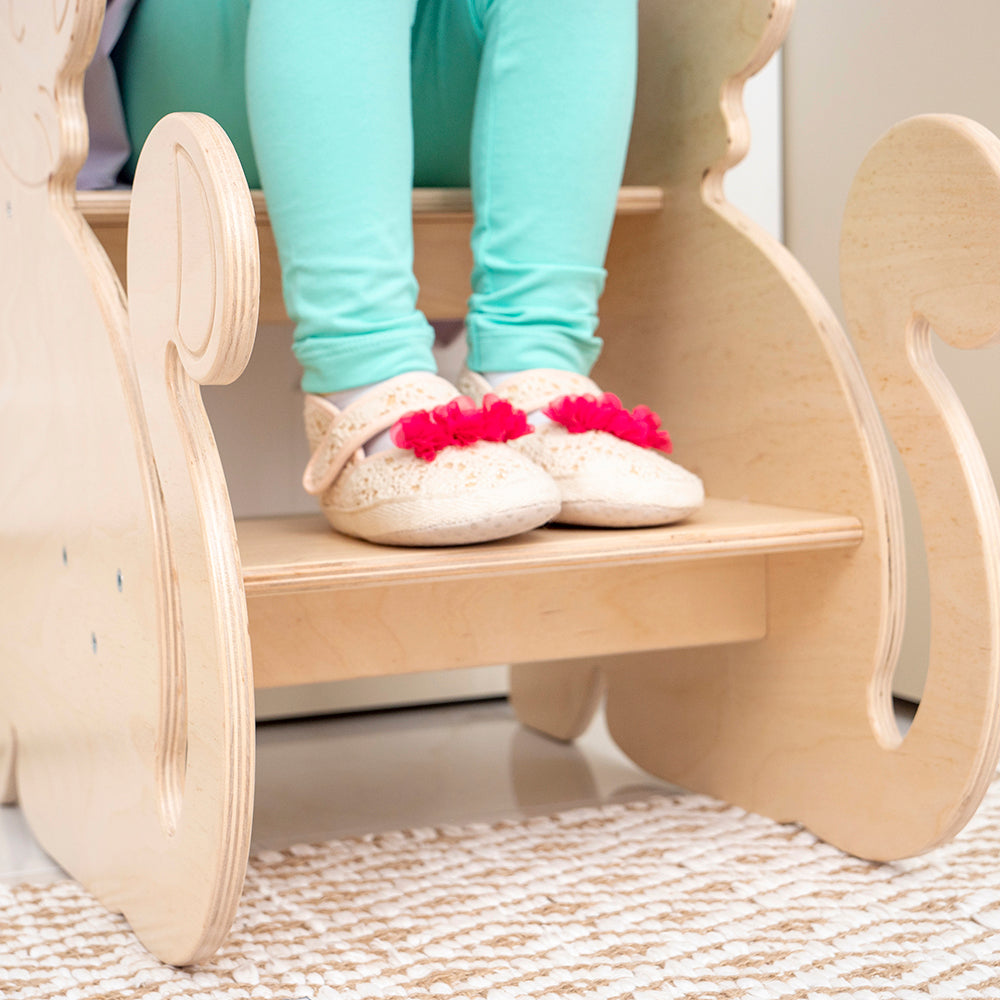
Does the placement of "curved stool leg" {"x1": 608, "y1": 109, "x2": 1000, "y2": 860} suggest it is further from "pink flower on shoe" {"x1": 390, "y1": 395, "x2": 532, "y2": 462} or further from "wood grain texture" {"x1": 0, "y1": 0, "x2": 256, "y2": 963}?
"wood grain texture" {"x1": 0, "y1": 0, "x2": 256, "y2": 963}

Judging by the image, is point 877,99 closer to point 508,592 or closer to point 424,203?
point 424,203

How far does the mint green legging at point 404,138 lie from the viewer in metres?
0.77

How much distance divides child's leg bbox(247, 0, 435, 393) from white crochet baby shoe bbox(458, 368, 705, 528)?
0.09 m

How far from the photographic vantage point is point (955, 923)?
0.75 m

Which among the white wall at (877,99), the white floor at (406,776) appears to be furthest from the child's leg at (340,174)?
the white wall at (877,99)

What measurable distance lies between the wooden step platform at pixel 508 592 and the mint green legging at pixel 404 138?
5.3 inches

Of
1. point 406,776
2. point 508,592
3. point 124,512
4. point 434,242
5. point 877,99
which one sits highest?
point 877,99

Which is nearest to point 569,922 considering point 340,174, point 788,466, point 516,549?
point 516,549

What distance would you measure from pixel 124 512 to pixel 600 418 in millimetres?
306

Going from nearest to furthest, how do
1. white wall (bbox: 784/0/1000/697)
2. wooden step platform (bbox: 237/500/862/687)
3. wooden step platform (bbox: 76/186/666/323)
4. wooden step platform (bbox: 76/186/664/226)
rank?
wooden step platform (bbox: 237/500/862/687) < wooden step platform (bbox: 76/186/664/226) < wooden step platform (bbox: 76/186/666/323) < white wall (bbox: 784/0/1000/697)

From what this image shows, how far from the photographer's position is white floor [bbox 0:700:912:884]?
1.00m

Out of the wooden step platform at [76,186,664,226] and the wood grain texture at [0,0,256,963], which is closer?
the wood grain texture at [0,0,256,963]

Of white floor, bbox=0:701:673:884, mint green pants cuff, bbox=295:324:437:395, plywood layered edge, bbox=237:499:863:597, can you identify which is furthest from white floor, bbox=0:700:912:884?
mint green pants cuff, bbox=295:324:437:395

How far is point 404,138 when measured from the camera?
802 mm
